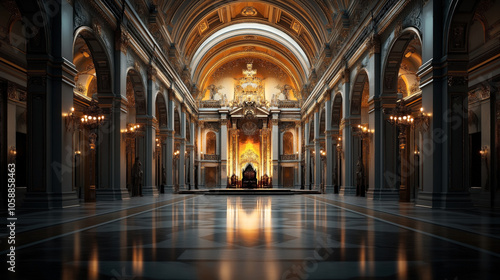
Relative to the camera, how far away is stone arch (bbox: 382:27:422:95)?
16.0 meters

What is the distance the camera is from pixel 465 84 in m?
12.2

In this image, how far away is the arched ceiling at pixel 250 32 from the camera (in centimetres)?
2772

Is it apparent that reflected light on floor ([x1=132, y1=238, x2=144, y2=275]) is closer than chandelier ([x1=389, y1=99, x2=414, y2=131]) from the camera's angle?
Yes

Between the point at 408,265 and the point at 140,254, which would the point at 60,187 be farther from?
the point at 408,265

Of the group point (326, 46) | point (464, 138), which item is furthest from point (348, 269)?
point (326, 46)

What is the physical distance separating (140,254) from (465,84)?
1085 centimetres

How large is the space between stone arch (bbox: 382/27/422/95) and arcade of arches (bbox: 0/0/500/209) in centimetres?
6

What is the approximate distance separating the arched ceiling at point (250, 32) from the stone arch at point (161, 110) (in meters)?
3.76

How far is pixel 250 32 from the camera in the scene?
39.2 meters

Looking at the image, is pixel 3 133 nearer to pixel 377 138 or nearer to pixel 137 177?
pixel 137 177

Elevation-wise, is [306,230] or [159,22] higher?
[159,22]

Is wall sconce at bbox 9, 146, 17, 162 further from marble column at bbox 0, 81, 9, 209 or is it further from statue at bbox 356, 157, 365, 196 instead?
statue at bbox 356, 157, 365, 196

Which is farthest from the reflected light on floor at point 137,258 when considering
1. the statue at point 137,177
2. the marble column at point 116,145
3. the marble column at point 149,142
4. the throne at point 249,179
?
the throne at point 249,179

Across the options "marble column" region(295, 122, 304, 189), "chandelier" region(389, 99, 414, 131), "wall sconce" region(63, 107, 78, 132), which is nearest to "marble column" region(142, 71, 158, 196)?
"wall sconce" region(63, 107, 78, 132)
